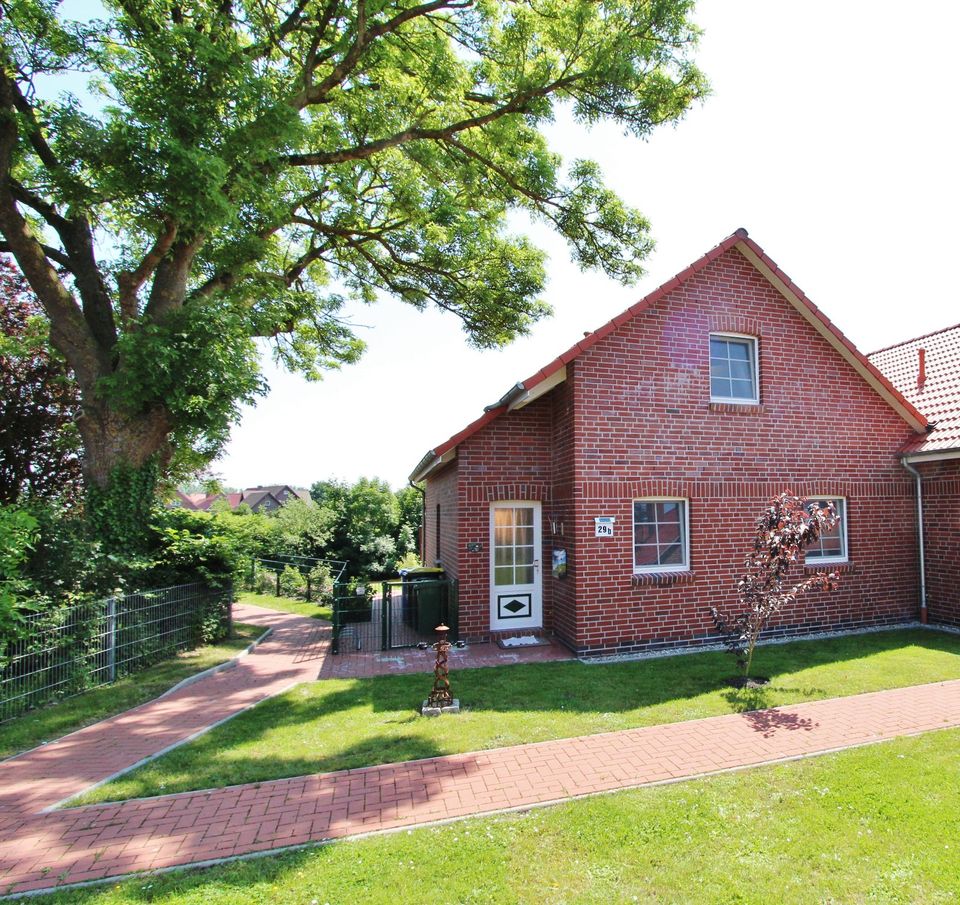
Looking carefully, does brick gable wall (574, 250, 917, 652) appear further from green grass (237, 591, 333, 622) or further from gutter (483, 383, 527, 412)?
green grass (237, 591, 333, 622)

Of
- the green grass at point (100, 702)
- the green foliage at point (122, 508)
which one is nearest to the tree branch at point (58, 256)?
the green foliage at point (122, 508)

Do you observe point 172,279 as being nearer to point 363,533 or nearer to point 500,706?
point 500,706

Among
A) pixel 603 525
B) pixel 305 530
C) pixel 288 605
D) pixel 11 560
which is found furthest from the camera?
pixel 305 530

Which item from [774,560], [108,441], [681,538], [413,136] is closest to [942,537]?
[681,538]

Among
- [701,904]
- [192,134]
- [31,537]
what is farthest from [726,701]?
[192,134]

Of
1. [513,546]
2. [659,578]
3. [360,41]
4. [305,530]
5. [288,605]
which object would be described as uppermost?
[360,41]

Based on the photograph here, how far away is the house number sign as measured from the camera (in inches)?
333

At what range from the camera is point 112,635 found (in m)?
7.56

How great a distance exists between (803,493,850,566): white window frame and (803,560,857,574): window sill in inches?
0.9

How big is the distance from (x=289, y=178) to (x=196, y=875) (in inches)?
473

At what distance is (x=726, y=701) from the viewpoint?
251 inches

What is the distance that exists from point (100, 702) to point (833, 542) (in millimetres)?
12562

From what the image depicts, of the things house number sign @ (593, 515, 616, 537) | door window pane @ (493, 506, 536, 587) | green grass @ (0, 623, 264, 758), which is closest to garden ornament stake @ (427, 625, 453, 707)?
house number sign @ (593, 515, 616, 537)

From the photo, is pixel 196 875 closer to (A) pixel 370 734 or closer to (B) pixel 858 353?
(A) pixel 370 734
